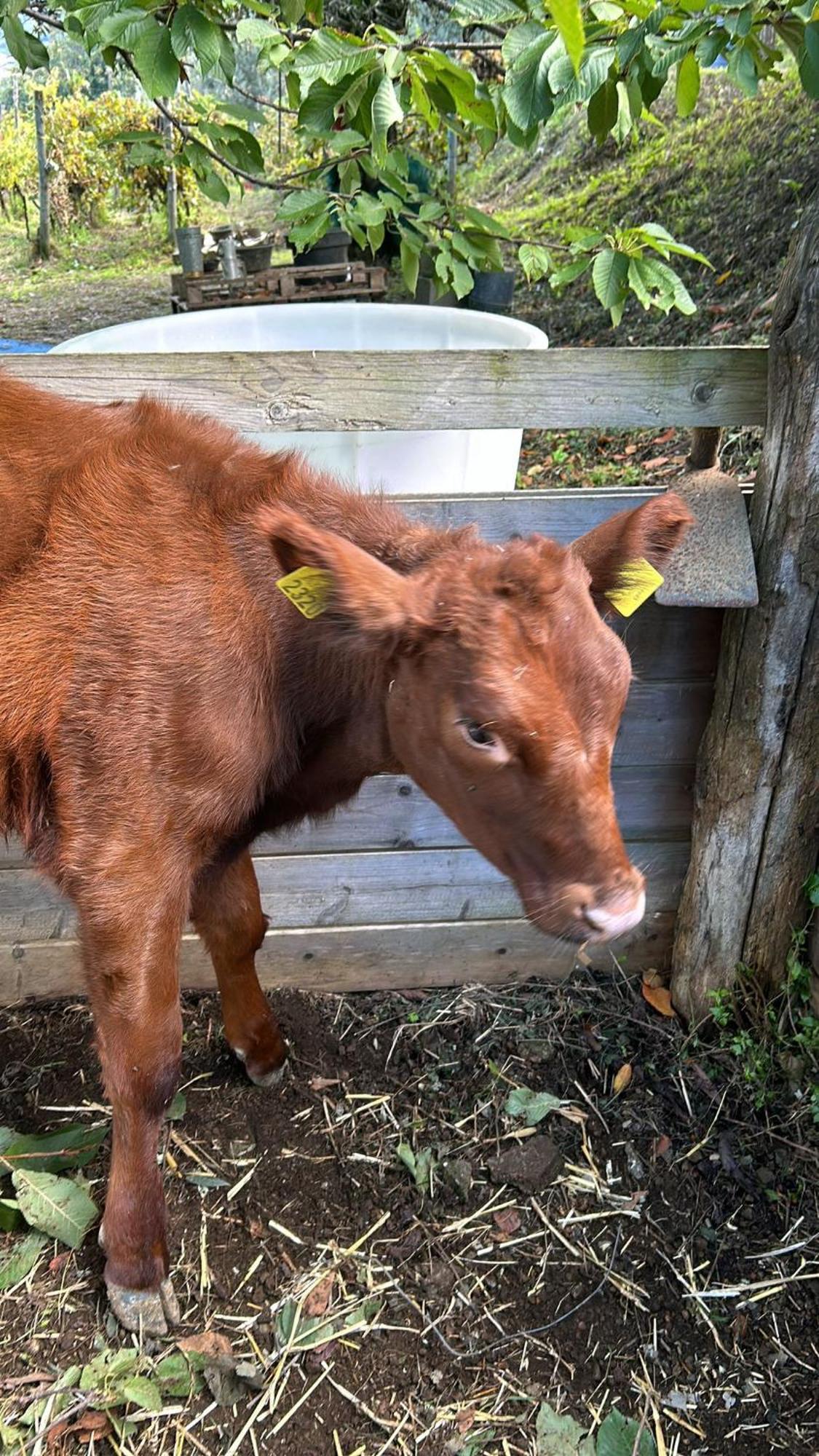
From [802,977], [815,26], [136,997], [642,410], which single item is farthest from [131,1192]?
[815,26]

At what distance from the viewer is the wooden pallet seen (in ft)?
27.9

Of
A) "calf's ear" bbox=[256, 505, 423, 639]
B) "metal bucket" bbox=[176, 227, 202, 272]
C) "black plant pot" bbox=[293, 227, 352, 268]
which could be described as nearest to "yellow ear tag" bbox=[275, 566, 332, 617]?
"calf's ear" bbox=[256, 505, 423, 639]

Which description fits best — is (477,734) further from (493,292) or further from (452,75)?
(493,292)

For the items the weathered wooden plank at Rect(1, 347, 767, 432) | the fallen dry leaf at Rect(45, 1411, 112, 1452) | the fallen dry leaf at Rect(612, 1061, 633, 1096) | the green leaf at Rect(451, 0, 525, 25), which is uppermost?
the green leaf at Rect(451, 0, 525, 25)

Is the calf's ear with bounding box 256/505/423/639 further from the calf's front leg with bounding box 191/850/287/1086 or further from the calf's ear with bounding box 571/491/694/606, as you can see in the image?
the calf's front leg with bounding box 191/850/287/1086

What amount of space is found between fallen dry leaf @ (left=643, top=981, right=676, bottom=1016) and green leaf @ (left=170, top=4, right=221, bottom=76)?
10.8 feet

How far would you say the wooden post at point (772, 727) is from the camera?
2.77 meters

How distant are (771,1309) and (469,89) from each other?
3.51 meters

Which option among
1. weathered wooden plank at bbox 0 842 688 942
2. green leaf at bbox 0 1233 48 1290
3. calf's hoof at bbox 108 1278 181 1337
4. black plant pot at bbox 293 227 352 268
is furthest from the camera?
black plant pot at bbox 293 227 352 268

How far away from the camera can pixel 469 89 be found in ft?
8.45

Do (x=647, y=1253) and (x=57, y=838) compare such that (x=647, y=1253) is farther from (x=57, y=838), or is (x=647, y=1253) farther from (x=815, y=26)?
(x=815, y=26)

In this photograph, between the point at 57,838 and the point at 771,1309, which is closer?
the point at 57,838

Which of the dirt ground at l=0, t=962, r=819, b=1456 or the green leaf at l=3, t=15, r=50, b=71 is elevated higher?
the green leaf at l=3, t=15, r=50, b=71

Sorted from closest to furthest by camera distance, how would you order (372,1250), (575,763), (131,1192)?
(575,763), (131,1192), (372,1250)
